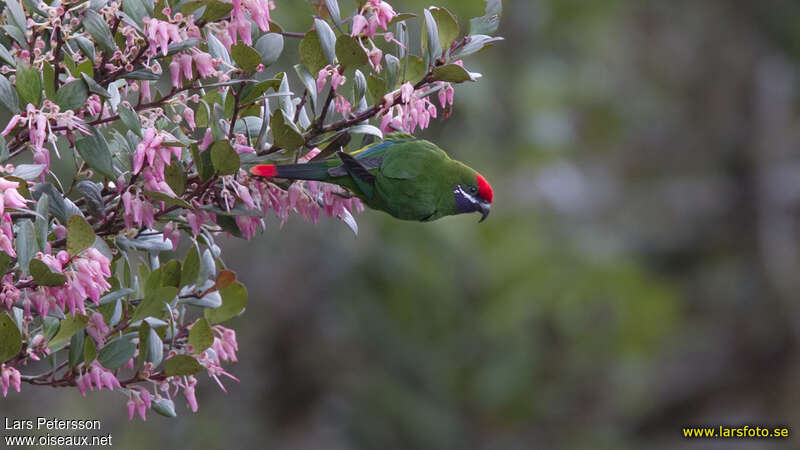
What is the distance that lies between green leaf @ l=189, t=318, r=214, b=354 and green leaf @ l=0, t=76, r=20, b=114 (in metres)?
0.57

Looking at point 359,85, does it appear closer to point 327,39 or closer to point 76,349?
point 327,39

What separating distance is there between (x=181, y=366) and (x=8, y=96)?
0.64 meters

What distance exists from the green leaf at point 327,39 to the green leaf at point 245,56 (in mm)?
141

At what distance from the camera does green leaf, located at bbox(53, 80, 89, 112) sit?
167 cm

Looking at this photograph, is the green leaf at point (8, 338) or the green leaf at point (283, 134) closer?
the green leaf at point (8, 338)

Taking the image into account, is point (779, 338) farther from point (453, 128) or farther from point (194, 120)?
point (194, 120)

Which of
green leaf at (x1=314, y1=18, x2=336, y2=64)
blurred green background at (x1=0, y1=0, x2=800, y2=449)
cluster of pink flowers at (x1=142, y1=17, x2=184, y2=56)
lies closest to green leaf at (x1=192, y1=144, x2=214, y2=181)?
cluster of pink flowers at (x1=142, y1=17, x2=184, y2=56)

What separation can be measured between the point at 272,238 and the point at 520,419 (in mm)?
2703

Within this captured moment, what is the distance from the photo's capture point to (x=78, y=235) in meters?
1.57

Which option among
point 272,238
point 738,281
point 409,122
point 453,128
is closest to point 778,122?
point 738,281

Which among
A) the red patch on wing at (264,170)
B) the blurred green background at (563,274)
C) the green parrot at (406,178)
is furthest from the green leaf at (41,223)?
the blurred green background at (563,274)

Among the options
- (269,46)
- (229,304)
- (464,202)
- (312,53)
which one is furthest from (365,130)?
(464,202)

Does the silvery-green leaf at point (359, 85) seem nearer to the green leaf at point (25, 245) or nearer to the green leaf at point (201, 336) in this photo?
the green leaf at point (201, 336)

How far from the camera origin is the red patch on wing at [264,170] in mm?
1910
